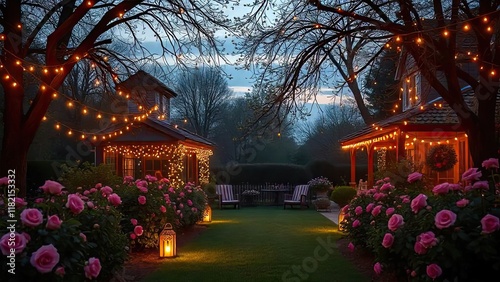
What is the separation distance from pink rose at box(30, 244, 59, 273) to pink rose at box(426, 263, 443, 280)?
3.23 m

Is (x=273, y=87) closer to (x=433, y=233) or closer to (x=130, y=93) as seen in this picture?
(x=130, y=93)

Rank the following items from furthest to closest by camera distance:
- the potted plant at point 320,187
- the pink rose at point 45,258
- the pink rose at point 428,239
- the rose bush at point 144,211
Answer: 1. the potted plant at point 320,187
2. the rose bush at point 144,211
3. the pink rose at point 428,239
4. the pink rose at point 45,258

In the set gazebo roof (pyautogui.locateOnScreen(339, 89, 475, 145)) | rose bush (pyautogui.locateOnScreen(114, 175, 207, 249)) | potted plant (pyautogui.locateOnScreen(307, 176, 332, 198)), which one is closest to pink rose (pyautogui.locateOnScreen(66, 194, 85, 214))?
rose bush (pyautogui.locateOnScreen(114, 175, 207, 249))

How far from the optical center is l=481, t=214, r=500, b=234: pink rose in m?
4.31

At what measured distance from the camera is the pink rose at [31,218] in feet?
14.4

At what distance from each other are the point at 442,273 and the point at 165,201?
774 cm

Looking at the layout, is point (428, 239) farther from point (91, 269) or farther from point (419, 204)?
point (91, 269)

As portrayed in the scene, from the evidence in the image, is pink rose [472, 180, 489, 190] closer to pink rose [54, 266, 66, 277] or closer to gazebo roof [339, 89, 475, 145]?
pink rose [54, 266, 66, 277]

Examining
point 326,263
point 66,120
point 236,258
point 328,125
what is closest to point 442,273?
point 326,263

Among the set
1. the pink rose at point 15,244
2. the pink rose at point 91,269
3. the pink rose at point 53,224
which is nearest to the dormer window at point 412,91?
the pink rose at point 91,269

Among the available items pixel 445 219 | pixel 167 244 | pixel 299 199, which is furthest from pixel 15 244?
pixel 299 199

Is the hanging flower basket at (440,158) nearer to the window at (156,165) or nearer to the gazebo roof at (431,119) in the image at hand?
the gazebo roof at (431,119)

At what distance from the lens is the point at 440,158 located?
15297 mm

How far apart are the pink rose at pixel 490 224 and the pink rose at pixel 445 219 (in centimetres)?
27
